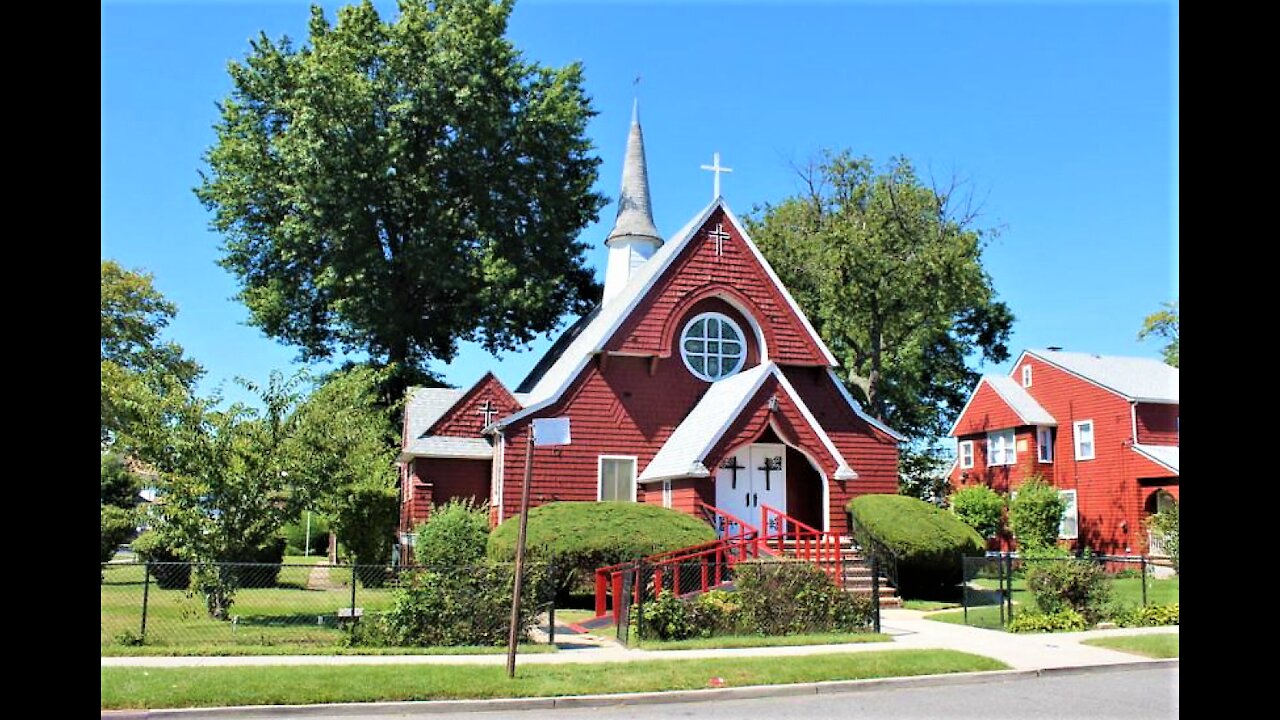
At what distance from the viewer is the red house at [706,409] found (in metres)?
26.1

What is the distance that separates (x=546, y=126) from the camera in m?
43.4

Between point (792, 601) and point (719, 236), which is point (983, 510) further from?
point (792, 601)

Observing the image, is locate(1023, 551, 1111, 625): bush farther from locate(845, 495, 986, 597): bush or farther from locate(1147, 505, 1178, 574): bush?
locate(1147, 505, 1178, 574): bush

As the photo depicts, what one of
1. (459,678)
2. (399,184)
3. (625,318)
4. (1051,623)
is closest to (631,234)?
(399,184)

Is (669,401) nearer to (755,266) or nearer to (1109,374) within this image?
(755,266)

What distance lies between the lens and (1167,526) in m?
33.4

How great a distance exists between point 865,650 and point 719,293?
15.1 metres

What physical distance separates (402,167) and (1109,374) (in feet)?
92.9

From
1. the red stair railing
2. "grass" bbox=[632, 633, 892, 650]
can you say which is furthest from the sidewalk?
the red stair railing

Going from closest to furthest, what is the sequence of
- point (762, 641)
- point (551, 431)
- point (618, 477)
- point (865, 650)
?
point (551, 431), point (865, 650), point (762, 641), point (618, 477)

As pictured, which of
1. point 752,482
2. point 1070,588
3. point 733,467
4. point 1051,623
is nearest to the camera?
point 1051,623

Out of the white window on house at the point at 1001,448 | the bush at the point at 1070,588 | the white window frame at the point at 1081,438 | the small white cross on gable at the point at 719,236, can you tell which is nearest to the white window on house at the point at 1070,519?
the white window frame at the point at 1081,438

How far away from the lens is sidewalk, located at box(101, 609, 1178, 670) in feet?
46.4
